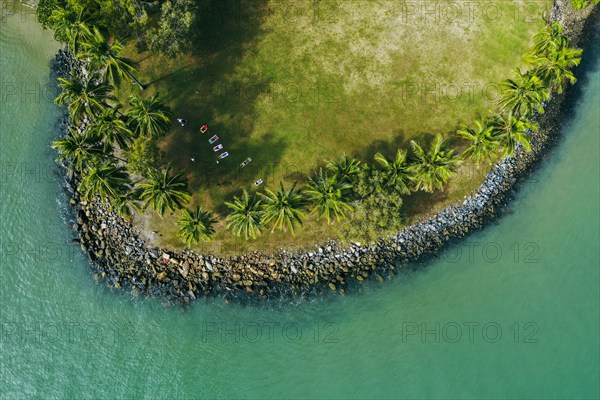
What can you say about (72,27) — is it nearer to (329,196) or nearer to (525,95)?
(329,196)

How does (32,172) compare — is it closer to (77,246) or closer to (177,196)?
(77,246)

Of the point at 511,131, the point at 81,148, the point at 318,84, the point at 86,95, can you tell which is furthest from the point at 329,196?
the point at 86,95

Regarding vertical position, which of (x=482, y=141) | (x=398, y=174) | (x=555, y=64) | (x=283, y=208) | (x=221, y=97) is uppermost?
(x=555, y=64)

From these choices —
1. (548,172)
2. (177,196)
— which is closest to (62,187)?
(177,196)

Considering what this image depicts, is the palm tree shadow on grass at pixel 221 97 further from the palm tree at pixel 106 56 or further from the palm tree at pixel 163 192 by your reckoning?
the palm tree at pixel 106 56

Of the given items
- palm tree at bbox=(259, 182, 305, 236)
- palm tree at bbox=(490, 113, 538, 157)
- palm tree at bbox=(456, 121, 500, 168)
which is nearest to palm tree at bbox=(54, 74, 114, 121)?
Answer: palm tree at bbox=(259, 182, 305, 236)

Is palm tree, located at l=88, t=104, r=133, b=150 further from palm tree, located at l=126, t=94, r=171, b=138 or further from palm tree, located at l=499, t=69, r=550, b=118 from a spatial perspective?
palm tree, located at l=499, t=69, r=550, b=118
